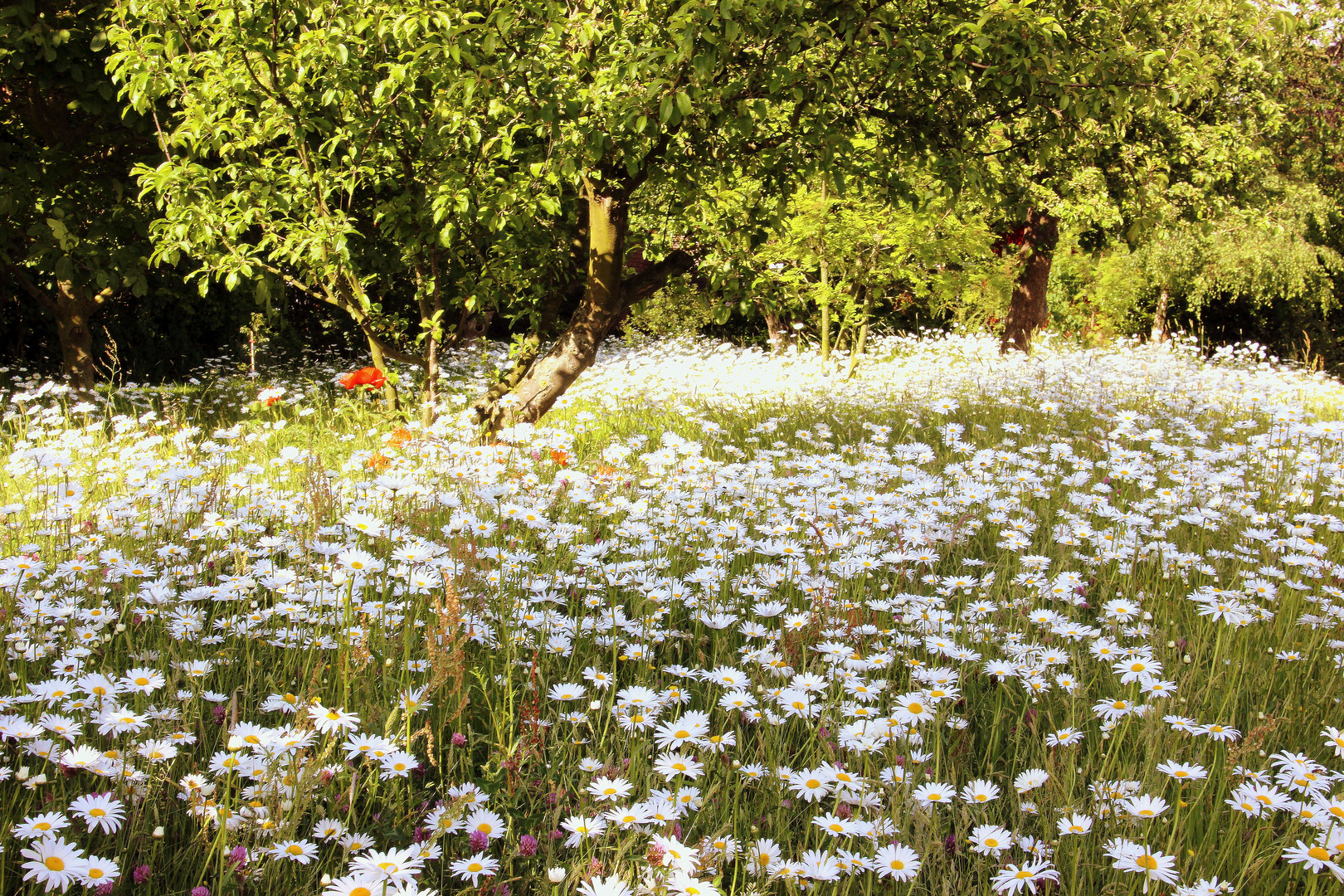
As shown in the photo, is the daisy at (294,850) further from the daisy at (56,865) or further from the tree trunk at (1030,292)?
the tree trunk at (1030,292)

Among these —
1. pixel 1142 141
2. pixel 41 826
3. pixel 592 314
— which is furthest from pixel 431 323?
pixel 1142 141

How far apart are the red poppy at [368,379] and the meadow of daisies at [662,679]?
1953 mm

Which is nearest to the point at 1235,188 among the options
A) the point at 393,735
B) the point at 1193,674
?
the point at 1193,674

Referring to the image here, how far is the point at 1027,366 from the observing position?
29.3ft

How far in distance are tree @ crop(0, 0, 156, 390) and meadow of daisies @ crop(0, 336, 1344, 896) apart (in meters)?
2.93

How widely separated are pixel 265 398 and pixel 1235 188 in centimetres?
1387

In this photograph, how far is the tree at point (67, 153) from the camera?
21.3ft

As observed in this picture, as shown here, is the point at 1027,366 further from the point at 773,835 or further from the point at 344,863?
the point at 344,863

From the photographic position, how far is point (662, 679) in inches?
103

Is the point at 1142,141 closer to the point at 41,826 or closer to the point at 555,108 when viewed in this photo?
the point at 555,108

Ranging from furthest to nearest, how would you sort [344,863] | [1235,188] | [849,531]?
[1235,188] → [849,531] → [344,863]

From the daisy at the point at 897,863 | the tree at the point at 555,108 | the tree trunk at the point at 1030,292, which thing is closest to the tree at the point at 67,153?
the tree at the point at 555,108

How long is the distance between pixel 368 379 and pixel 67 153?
362 centimetres

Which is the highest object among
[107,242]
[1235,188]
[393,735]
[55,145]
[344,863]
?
[1235,188]
